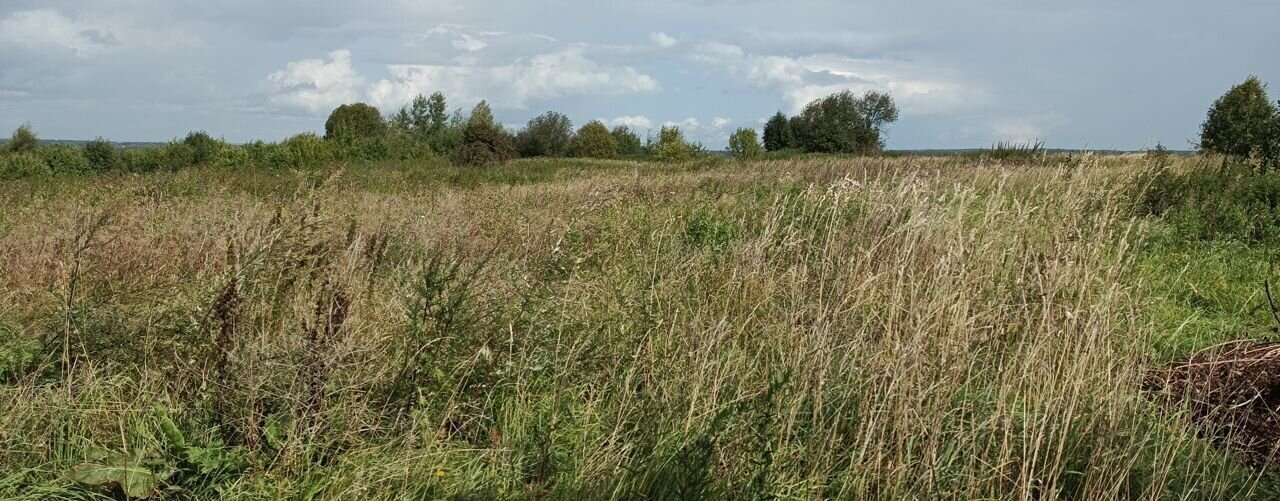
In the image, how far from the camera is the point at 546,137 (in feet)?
178

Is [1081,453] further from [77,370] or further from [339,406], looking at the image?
[77,370]

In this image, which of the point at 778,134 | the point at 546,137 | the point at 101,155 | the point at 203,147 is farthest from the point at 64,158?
the point at 778,134

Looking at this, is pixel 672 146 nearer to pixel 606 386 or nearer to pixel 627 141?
pixel 627 141

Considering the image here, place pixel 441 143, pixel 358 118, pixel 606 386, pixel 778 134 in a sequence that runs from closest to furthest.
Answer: pixel 606 386
pixel 441 143
pixel 358 118
pixel 778 134

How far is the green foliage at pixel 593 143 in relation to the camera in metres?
53.2

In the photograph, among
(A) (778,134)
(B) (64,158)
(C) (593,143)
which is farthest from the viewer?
(A) (778,134)

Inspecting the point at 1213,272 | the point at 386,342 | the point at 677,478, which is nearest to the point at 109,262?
the point at 386,342

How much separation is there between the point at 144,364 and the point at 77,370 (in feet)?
1.11

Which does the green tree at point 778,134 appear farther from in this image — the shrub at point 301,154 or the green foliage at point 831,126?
the shrub at point 301,154

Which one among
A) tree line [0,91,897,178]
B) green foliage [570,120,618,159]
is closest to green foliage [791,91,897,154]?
tree line [0,91,897,178]

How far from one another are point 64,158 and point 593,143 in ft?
99.9

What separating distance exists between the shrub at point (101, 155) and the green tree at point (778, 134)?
150ft

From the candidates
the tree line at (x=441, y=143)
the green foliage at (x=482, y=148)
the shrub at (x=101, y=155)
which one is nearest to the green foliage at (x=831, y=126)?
the tree line at (x=441, y=143)

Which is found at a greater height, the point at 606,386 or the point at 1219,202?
the point at 1219,202
